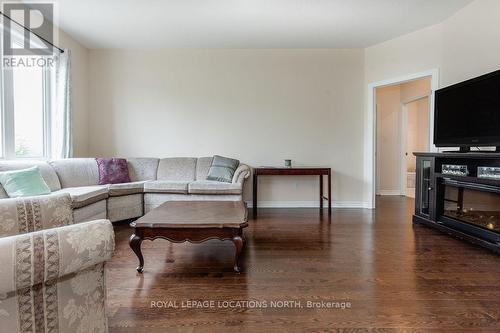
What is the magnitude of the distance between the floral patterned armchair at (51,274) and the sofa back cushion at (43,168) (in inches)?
85.9

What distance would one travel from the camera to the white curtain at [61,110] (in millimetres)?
3871

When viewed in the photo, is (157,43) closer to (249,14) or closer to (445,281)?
(249,14)

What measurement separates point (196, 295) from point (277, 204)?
9.98 ft

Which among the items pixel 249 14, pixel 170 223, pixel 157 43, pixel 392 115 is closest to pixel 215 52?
pixel 157 43

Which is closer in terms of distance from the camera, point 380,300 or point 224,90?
point 380,300

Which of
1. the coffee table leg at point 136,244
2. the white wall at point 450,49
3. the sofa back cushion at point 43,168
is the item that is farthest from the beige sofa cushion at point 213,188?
the white wall at point 450,49

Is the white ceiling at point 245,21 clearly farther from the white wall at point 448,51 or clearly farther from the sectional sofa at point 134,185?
the sectional sofa at point 134,185

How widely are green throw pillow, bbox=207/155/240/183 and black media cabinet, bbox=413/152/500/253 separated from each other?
102 inches

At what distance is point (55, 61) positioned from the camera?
3.88m

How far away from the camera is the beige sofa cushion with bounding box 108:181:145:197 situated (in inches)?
140

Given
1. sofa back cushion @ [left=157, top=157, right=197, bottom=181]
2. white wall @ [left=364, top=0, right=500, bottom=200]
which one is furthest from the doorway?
sofa back cushion @ [left=157, top=157, right=197, bottom=181]

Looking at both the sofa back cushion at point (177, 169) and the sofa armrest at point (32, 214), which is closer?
the sofa armrest at point (32, 214)

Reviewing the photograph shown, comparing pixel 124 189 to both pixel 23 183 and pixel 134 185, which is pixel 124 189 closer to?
pixel 134 185

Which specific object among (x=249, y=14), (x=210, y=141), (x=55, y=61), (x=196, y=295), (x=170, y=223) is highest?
(x=249, y=14)
